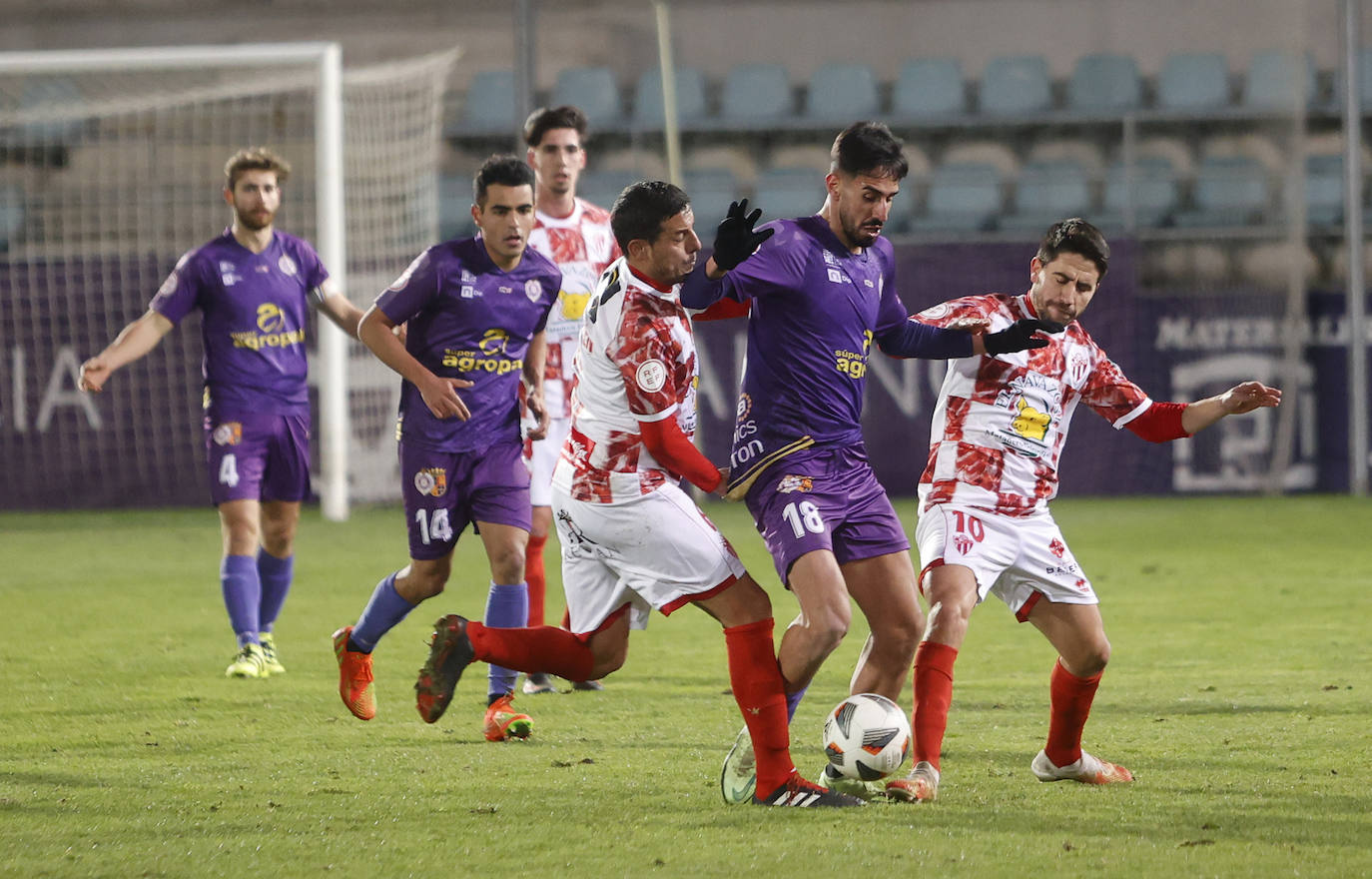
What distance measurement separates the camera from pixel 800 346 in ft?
15.0

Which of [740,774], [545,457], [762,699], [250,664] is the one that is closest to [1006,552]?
[762,699]

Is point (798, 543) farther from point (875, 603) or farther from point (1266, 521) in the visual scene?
point (1266, 521)

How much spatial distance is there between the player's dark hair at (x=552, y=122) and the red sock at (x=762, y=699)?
3.07 m

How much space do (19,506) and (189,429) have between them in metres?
1.62

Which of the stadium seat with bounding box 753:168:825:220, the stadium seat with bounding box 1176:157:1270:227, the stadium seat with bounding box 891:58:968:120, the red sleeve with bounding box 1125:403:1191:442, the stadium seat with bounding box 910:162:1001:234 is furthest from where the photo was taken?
the stadium seat with bounding box 891:58:968:120

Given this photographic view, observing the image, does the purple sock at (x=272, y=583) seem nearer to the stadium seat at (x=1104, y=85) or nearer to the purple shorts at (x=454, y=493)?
the purple shorts at (x=454, y=493)

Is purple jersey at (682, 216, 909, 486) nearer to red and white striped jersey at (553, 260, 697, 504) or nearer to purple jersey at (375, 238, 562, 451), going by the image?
red and white striped jersey at (553, 260, 697, 504)

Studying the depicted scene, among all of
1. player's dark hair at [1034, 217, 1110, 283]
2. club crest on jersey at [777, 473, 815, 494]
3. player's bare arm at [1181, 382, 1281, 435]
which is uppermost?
player's dark hair at [1034, 217, 1110, 283]

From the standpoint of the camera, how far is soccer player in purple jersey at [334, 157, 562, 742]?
5.56m

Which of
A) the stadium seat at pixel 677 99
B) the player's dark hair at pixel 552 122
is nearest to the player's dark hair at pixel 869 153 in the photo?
the player's dark hair at pixel 552 122

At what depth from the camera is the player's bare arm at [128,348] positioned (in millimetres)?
6130

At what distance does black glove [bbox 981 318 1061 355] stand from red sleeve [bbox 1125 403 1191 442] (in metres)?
0.47

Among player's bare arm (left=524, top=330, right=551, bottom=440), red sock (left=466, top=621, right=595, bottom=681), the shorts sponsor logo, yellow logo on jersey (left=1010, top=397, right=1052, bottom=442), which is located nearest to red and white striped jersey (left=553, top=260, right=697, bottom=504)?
the shorts sponsor logo

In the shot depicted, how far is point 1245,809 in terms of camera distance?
4.09 meters
